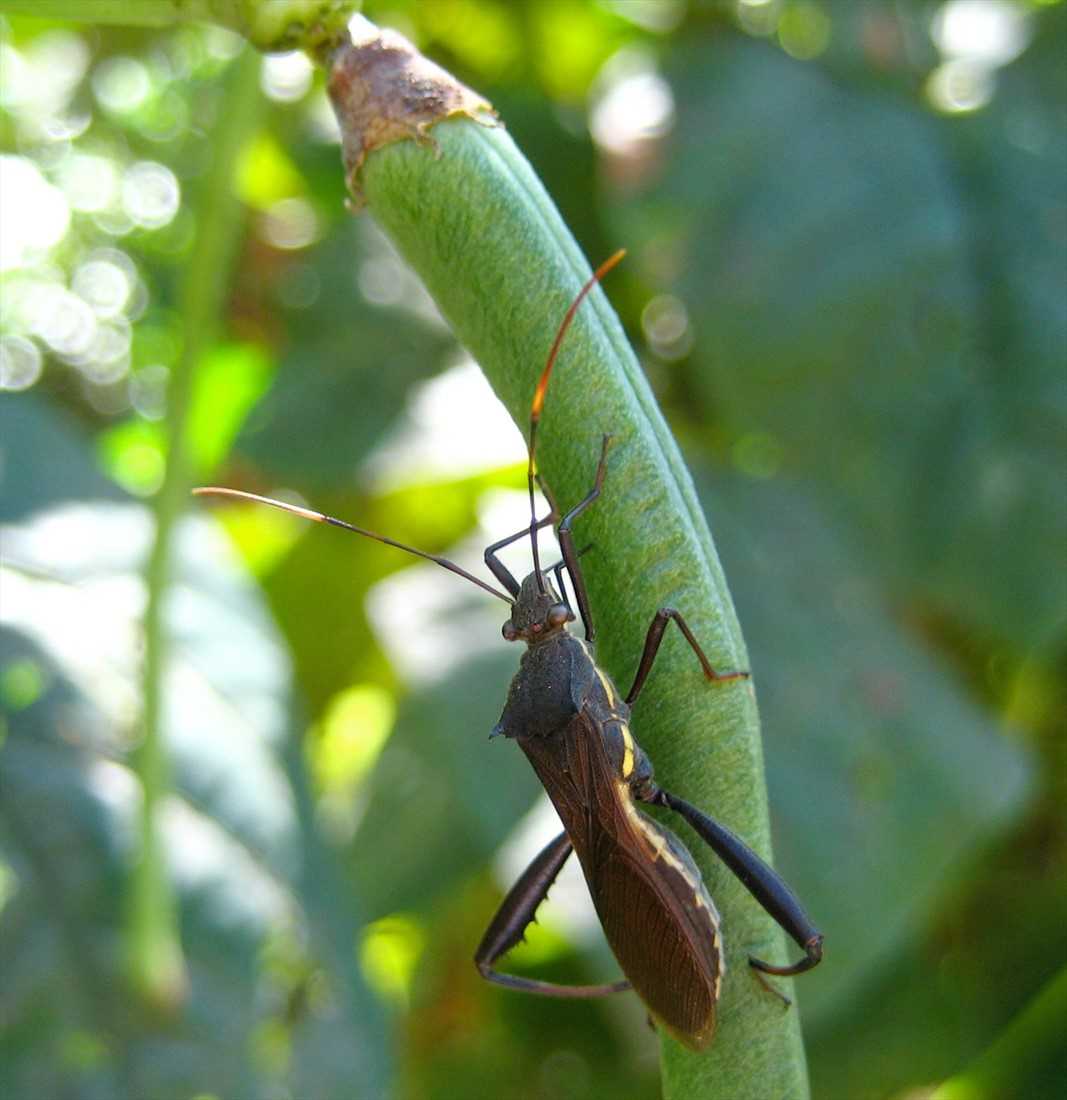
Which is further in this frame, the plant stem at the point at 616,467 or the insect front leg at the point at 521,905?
the insect front leg at the point at 521,905

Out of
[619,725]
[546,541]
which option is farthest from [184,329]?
[546,541]

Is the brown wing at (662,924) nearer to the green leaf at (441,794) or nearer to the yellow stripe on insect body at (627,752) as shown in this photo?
the yellow stripe on insect body at (627,752)

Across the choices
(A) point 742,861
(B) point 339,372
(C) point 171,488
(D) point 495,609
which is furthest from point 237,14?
(B) point 339,372

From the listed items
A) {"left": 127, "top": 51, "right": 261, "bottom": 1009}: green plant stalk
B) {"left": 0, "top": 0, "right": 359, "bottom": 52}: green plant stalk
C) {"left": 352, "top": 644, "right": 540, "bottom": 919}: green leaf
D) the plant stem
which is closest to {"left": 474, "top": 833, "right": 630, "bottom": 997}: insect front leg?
{"left": 127, "top": 51, "right": 261, "bottom": 1009}: green plant stalk

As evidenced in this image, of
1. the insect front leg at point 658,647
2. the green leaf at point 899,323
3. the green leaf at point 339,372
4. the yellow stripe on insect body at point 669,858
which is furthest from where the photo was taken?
the green leaf at point 339,372

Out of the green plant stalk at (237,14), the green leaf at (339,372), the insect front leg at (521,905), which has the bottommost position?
the insect front leg at (521,905)

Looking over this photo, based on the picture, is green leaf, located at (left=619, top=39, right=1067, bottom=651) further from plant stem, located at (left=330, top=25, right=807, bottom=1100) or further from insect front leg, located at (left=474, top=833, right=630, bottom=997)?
plant stem, located at (left=330, top=25, right=807, bottom=1100)

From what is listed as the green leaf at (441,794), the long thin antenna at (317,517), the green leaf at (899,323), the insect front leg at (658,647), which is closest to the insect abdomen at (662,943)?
the insect front leg at (658,647)

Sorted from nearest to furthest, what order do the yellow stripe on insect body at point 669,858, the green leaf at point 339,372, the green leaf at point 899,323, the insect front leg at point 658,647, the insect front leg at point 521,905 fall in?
1. the insect front leg at point 658,647
2. the yellow stripe on insect body at point 669,858
3. the insect front leg at point 521,905
4. the green leaf at point 899,323
5. the green leaf at point 339,372
